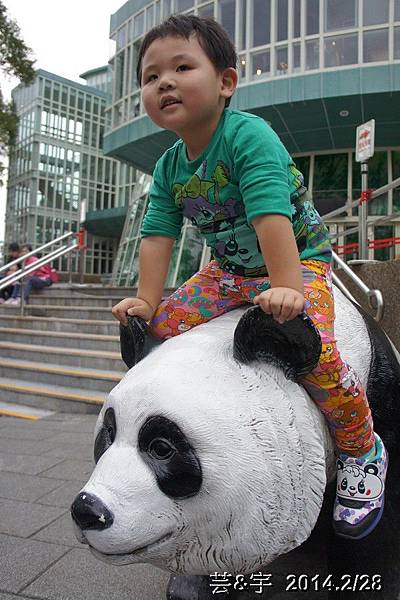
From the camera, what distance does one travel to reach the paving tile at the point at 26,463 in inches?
137

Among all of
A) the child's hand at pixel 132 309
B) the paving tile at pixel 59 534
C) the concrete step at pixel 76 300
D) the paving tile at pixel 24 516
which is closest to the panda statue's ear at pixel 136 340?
the child's hand at pixel 132 309

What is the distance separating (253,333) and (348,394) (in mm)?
316

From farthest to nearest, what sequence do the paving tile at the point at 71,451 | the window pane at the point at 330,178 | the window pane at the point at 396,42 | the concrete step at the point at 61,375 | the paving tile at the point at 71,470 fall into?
the window pane at the point at 330,178 < the window pane at the point at 396,42 < the concrete step at the point at 61,375 < the paving tile at the point at 71,451 < the paving tile at the point at 71,470

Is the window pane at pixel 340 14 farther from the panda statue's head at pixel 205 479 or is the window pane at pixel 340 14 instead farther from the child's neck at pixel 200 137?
the panda statue's head at pixel 205 479

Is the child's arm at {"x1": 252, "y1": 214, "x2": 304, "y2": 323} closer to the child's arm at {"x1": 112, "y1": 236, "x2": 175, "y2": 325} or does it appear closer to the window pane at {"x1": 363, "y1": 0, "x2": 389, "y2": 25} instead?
the child's arm at {"x1": 112, "y1": 236, "x2": 175, "y2": 325}

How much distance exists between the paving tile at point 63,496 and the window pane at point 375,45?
1317cm

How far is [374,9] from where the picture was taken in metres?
13.1

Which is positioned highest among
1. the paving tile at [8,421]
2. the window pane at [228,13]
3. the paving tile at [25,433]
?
the window pane at [228,13]

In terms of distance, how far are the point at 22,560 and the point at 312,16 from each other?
15.1 m

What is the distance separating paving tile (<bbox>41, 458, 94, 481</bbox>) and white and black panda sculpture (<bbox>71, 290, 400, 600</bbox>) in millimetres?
2192

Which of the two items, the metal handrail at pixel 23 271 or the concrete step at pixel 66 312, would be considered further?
the concrete step at pixel 66 312

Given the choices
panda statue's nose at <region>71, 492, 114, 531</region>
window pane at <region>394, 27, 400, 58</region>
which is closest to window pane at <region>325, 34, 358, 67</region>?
window pane at <region>394, 27, 400, 58</region>

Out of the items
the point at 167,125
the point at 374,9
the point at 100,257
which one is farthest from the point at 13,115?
the point at 100,257

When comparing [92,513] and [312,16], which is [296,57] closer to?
[312,16]
